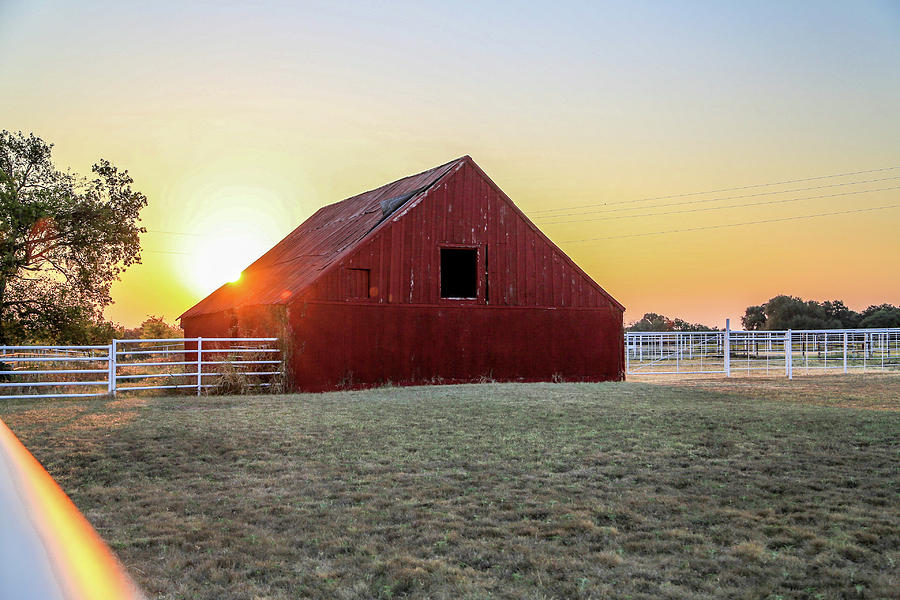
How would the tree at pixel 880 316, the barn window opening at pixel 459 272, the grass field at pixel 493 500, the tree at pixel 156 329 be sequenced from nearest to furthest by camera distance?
1. the grass field at pixel 493 500
2. the barn window opening at pixel 459 272
3. the tree at pixel 156 329
4. the tree at pixel 880 316

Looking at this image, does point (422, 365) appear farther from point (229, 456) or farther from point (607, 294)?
point (229, 456)

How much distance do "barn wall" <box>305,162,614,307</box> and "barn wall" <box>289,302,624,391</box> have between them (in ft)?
1.18

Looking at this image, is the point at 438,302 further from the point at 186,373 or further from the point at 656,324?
the point at 656,324

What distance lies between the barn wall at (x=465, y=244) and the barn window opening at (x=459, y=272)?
298 millimetres

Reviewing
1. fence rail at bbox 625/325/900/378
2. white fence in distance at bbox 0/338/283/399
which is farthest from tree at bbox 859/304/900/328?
white fence in distance at bbox 0/338/283/399

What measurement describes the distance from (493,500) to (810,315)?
77695 mm

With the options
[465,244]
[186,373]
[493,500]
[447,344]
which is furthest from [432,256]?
[493,500]

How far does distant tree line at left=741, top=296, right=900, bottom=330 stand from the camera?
2938 inches

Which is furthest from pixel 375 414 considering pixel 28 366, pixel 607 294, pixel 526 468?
pixel 28 366

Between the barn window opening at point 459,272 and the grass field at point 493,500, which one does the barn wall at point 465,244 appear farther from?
the grass field at point 493,500

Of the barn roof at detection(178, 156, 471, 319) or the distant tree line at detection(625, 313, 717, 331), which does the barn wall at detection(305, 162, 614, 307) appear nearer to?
the barn roof at detection(178, 156, 471, 319)

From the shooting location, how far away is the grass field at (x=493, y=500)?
4.54 metres

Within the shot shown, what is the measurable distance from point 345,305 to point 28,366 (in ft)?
32.6

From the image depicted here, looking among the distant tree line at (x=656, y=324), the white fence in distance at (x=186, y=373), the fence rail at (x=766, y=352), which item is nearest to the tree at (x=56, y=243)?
the white fence in distance at (x=186, y=373)
